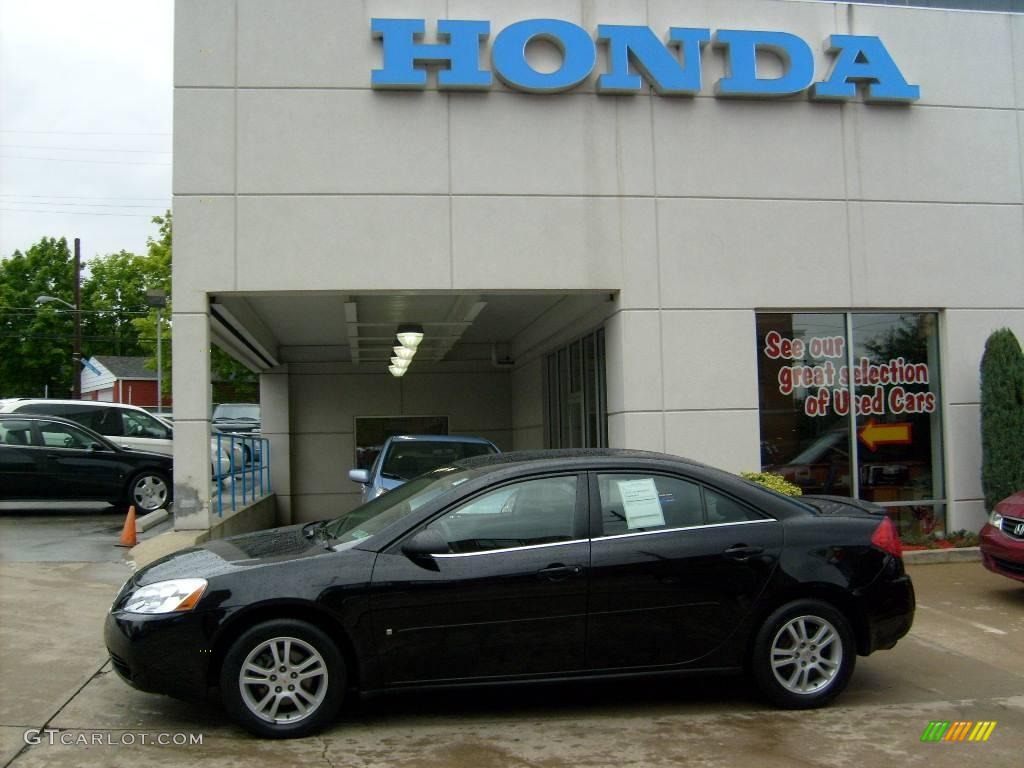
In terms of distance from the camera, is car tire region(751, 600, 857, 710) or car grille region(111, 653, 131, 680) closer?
car grille region(111, 653, 131, 680)

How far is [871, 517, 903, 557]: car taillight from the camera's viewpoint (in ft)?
19.2

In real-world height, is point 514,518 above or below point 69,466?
below

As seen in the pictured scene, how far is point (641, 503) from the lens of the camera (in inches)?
222

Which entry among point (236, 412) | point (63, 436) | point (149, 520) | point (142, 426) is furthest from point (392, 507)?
point (236, 412)

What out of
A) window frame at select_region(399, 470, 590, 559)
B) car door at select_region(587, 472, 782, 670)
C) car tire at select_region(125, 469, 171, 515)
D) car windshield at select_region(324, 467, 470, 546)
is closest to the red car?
car door at select_region(587, 472, 782, 670)


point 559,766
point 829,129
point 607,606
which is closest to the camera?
point 559,766

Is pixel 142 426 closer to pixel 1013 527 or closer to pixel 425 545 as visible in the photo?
pixel 425 545

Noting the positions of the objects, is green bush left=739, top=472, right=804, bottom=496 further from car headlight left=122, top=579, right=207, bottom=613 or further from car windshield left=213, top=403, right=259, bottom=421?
car windshield left=213, top=403, right=259, bottom=421

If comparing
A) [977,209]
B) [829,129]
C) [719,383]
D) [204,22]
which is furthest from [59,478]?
[977,209]

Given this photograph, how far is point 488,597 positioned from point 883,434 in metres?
7.89

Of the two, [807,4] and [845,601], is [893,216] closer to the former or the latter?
[807,4]

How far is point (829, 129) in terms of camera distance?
37.4ft

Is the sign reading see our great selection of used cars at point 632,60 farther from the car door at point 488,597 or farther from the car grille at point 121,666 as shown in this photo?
the car grille at point 121,666

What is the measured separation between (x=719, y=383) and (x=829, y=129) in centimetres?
331
